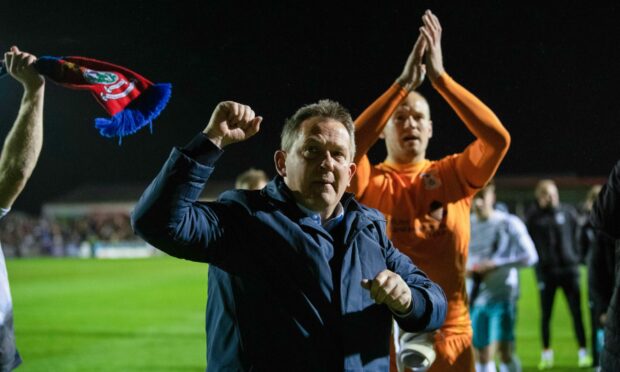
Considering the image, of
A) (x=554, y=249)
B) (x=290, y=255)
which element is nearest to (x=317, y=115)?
(x=290, y=255)

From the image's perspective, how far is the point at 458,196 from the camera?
423cm

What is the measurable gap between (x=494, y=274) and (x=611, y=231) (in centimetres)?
458

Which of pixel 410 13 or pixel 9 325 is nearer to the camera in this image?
pixel 9 325

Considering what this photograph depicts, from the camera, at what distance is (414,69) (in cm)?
386

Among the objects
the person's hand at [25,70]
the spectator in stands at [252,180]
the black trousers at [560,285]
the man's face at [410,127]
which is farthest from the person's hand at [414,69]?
the black trousers at [560,285]

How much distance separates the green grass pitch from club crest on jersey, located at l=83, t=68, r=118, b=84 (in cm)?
573

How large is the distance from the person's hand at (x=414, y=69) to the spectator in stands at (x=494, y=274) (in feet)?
12.4

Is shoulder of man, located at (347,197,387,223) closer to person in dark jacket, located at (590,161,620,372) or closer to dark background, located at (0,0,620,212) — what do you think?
person in dark jacket, located at (590,161,620,372)

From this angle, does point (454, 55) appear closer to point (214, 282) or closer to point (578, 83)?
point (578, 83)

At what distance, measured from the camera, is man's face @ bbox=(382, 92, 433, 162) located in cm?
432

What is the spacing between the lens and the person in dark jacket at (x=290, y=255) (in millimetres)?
2275

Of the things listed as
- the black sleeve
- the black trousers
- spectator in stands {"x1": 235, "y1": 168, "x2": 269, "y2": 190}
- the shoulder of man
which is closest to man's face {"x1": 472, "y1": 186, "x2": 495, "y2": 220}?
the black trousers

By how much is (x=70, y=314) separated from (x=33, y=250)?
34.7 m

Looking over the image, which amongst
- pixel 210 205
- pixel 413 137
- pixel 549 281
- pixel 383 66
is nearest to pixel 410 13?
pixel 383 66
